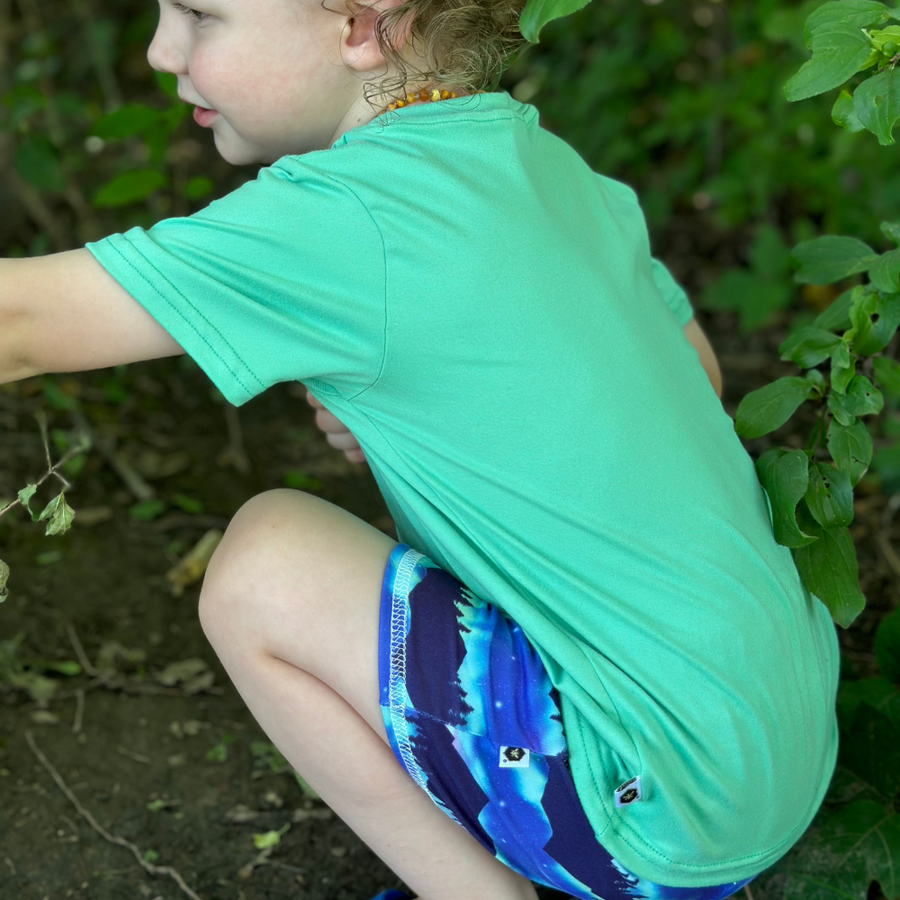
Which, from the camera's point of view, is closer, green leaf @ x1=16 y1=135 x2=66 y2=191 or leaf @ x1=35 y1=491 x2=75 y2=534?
leaf @ x1=35 y1=491 x2=75 y2=534

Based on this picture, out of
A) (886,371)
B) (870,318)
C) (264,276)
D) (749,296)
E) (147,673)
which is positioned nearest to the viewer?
(264,276)

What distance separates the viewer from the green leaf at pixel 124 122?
1.66 meters

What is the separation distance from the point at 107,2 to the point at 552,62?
1.17 m

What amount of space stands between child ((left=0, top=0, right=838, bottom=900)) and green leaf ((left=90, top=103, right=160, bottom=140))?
1.71 feet

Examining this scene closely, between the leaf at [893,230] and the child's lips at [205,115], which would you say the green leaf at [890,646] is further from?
the child's lips at [205,115]

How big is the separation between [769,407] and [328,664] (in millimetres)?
540

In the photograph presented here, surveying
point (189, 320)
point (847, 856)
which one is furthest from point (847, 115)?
point (847, 856)

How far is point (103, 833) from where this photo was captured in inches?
54.7

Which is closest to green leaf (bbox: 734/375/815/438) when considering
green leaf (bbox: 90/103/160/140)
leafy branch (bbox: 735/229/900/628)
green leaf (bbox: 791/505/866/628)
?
leafy branch (bbox: 735/229/900/628)

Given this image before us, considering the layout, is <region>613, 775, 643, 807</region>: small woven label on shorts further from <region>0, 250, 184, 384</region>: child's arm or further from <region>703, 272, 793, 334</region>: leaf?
<region>703, 272, 793, 334</region>: leaf

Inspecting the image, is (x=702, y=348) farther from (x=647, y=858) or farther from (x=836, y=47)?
(x=647, y=858)

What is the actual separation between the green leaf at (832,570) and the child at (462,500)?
0.03m

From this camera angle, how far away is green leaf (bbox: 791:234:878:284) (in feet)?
4.33

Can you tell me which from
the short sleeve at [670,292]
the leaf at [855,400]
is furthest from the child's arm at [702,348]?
the leaf at [855,400]
